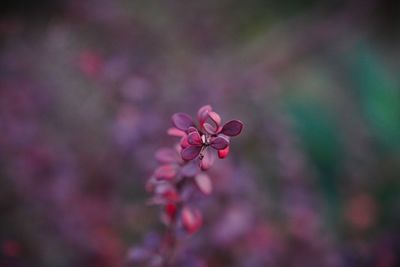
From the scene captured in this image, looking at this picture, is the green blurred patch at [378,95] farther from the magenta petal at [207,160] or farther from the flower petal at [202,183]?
the magenta petal at [207,160]

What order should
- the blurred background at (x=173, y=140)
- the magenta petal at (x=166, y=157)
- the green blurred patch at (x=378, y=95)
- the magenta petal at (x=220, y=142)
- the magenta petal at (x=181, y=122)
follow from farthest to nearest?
the green blurred patch at (x=378, y=95), the blurred background at (x=173, y=140), the magenta petal at (x=166, y=157), the magenta petal at (x=181, y=122), the magenta petal at (x=220, y=142)

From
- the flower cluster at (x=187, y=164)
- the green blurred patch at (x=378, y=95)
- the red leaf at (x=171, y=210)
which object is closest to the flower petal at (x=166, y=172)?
the flower cluster at (x=187, y=164)

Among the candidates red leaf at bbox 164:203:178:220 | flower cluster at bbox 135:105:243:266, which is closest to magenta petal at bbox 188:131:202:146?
flower cluster at bbox 135:105:243:266

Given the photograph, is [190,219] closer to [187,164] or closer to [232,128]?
[187,164]

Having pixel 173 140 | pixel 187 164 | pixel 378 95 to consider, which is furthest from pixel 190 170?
pixel 378 95

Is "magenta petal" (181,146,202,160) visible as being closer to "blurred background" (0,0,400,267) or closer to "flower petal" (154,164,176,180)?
"flower petal" (154,164,176,180)

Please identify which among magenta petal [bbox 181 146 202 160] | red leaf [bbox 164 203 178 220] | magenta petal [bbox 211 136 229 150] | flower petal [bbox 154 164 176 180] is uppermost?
flower petal [bbox 154 164 176 180]
